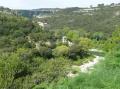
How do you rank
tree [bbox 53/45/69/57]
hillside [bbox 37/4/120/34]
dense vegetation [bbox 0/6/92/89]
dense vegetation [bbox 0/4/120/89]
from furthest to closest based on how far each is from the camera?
hillside [bbox 37/4/120/34] < tree [bbox 53/45/69/57] < dense vegetation [bbox 0/6/92/89] < dense vegetation [bbox 0/4/120/89]

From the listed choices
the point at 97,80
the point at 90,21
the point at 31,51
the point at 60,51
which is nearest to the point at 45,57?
the point at 31,51

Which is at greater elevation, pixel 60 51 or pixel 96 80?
pixel 96 80

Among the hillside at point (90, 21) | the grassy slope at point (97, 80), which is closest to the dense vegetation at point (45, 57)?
the grassy slope at point (97, 80)

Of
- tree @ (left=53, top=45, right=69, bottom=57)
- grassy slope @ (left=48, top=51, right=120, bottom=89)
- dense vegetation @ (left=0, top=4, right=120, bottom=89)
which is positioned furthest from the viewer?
A: tree @ (left=53, top=45, right=69, bottom=57)

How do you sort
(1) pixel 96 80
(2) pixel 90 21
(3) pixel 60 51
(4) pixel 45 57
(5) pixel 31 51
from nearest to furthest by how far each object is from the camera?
(1) pixel 96 80, (5) pixel 31 51, (4) pixel 45 57, (3) pixel 60 51, (2) pixel 90 21

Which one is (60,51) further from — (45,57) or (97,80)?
(97,80)

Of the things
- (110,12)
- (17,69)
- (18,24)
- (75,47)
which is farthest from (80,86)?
(110,12)

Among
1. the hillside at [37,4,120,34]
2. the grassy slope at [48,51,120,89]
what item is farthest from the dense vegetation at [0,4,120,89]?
the hillside at [37,4,120,34]

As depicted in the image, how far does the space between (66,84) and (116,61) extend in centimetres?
92

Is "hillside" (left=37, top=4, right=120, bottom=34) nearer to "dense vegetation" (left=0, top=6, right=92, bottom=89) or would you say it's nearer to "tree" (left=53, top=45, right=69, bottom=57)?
"dense vegetation" (left=0, top=6, right=92, bottom=89)

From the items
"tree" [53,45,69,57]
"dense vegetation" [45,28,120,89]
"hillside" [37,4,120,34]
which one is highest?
"dense vegetation" [45,28,120,89]

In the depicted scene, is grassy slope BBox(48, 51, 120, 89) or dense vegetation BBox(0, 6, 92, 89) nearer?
grassy slope BBox(48, 51, 120, 89)

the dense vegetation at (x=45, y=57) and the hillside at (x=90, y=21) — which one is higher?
the dense vegetation at (x=45, y=57)

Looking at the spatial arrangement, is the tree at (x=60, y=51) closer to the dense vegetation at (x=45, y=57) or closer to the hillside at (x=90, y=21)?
the dense vegetation at (x=45, y=57)
